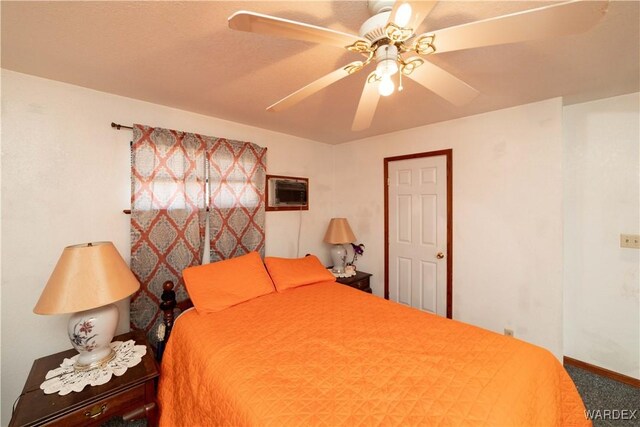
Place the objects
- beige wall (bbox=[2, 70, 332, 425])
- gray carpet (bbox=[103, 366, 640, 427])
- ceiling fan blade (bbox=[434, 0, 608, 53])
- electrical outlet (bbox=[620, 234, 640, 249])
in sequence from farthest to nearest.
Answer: electrical outlet (bbox=[620, 234, 640, 249])
gray carpet (bbox=[103, 366, 640, 427])
beige wall (bbox=[2, 70, 332, 425])
ceiling fan blade (bbox=[434, 0, 608, 53])

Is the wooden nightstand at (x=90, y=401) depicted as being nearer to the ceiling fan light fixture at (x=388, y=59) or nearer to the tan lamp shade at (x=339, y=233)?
the ceiling fan light fixture at (x=388, y=59)

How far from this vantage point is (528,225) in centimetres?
224

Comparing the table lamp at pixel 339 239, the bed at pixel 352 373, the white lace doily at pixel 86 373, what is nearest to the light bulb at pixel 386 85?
the bed at pixel 352 373

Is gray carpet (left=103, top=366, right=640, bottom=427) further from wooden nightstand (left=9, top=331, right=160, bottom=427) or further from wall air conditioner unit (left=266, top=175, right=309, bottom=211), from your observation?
wall air conditioner unit (left=266, top=175, right=309, bottom=211)

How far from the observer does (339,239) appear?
3.13 m

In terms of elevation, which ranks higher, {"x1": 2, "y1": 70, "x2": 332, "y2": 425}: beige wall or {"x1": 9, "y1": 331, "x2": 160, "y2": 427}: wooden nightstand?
{"x1": 2, "y1": 70, "x2": 332, "y2": 425}: beige wall

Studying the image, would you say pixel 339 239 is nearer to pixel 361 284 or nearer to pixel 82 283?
pixel 361 284

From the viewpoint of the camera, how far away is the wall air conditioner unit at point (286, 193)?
295 cm

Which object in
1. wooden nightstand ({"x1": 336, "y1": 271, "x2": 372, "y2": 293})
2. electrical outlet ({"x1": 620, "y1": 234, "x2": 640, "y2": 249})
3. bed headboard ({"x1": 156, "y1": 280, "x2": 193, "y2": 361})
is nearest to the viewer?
bed headboard ({"x1": 156, "y1": 280, "x2": 193, "y2": 361})

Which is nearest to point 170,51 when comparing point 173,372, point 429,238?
point 173,372

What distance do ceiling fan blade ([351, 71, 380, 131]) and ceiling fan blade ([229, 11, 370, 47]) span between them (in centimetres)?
21

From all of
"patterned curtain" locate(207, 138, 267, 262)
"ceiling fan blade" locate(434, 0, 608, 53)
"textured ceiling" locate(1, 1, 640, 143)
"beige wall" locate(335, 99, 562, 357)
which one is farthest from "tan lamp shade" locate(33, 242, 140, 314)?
"beige wall" locate(335, 99, 562, 357)

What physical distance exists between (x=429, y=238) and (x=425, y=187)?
548mm

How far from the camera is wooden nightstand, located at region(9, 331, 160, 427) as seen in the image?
1.19 meters
